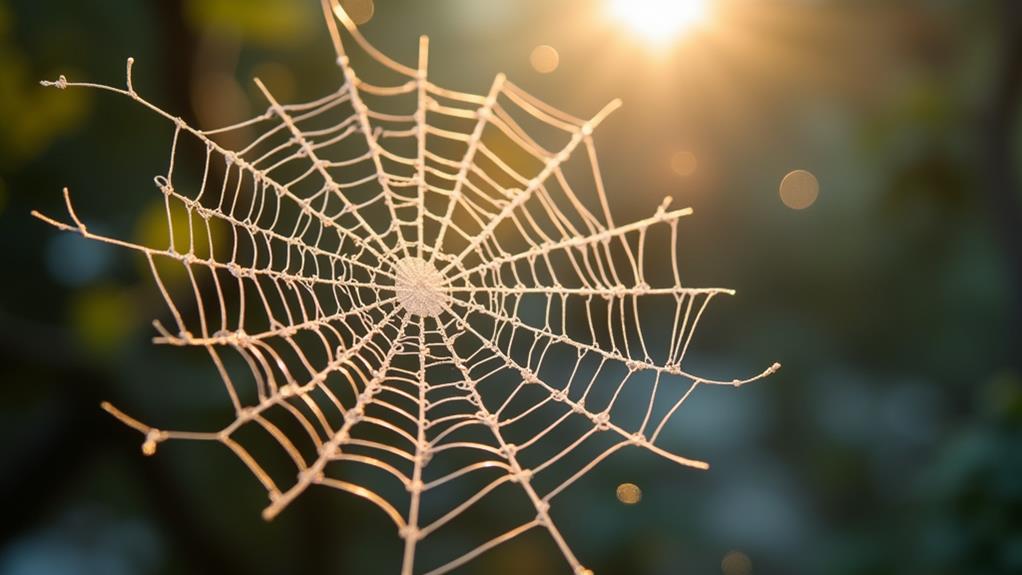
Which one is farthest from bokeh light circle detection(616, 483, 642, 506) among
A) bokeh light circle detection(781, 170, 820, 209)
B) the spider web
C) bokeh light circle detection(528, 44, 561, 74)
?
bokeh light circle detection(781, 170, 820, 209)

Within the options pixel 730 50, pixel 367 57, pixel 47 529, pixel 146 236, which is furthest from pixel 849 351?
pixel 47 529

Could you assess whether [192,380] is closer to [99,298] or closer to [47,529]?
[99,298]

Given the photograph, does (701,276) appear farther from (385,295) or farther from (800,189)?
(385,295)

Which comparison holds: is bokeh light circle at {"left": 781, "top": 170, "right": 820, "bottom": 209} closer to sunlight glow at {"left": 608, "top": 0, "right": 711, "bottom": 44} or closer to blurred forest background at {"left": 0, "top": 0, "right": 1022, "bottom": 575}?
blurred forest background at {"left": 0, "top": 0, "right": 1022, "bottom": 575}

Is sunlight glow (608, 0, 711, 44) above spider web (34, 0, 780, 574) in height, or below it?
above

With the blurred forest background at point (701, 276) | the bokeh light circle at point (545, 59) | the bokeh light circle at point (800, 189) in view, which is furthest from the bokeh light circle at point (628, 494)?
the bokeh light circle at point (800, 189)

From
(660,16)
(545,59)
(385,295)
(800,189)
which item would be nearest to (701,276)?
(800,189)
